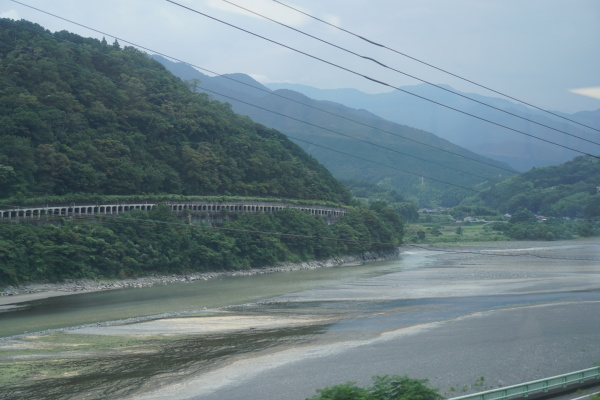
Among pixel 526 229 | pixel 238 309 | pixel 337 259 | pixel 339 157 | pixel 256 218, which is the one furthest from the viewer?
pixel 339 157

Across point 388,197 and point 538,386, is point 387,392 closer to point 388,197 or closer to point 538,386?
point 538,386

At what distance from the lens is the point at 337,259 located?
5728cm

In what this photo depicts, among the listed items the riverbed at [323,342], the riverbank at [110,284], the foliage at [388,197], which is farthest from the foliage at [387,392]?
the foliage at [388,197]

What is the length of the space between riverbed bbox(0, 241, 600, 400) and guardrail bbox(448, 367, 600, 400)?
286 centimetres

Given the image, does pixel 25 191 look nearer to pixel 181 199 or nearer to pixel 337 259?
pixel 181 199

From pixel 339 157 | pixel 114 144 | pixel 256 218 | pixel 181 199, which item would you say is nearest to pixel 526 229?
pixel 256 218

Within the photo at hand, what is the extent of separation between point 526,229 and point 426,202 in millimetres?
64207

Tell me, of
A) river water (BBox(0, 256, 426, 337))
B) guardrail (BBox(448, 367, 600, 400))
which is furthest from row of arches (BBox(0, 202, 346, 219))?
guardrail (BBox(448, 367, 600, 400))

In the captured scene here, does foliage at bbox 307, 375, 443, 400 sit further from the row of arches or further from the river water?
the row of arches

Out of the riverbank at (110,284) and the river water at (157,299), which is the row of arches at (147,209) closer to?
the riverbank at (110,284)

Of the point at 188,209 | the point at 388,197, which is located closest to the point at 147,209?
the point at 188,209

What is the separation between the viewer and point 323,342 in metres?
22.4

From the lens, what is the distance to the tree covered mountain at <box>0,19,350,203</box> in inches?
1778

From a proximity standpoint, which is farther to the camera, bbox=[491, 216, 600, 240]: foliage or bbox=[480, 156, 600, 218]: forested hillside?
bbox=[480, 156, 600, 218]: forested hillside
